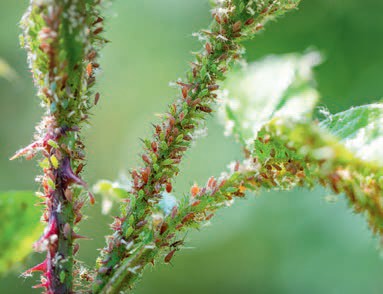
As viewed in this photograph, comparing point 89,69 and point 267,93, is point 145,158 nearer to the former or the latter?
point 89,69

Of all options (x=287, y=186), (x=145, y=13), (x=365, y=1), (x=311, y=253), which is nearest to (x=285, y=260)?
(x=311, y=253)

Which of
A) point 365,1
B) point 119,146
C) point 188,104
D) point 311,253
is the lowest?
point 188,104

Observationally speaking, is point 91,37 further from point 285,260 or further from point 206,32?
point 285,260

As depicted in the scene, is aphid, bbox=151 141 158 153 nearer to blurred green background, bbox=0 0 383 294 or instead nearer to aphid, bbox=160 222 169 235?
aphid, bbox=160 222 169 235

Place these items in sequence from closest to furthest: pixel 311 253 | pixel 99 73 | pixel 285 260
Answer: pixel 99 73
pixel 311 253
pixel 285 260

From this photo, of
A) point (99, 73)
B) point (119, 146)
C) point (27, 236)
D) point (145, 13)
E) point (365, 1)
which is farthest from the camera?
point (119, 146)

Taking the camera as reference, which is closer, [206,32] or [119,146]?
[206,32]
